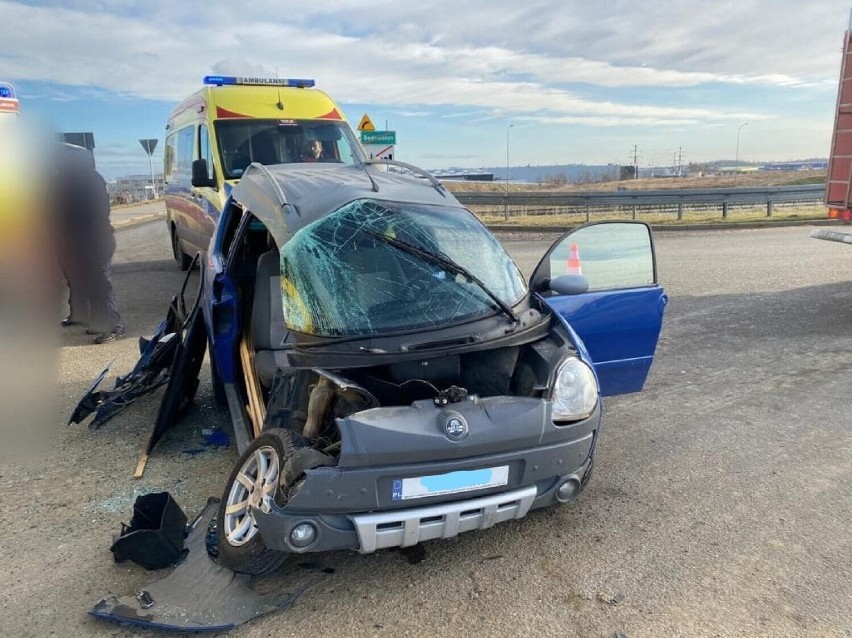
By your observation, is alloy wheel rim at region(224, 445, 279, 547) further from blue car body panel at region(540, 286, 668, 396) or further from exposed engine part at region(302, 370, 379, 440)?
blue car body panel at region(540, 286, 668, 396)

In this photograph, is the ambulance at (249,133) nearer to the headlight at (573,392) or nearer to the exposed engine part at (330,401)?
the exposed engine part at (330,401)

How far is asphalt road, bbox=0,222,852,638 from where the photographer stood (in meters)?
2.75

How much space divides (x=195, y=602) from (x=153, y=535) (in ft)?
1.44

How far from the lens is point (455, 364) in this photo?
11.0ft

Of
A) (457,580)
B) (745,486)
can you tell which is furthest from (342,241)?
(745,486)

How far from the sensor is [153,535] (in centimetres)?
307

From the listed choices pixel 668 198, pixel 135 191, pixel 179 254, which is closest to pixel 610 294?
pixel 179 254

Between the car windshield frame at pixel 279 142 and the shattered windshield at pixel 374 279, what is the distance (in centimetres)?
540

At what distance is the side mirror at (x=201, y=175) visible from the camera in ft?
27.2

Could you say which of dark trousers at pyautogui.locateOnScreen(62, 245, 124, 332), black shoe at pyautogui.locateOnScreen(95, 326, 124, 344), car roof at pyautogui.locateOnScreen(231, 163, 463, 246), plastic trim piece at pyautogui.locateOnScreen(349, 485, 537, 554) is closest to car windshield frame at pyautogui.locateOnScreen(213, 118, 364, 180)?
dark trousers at pyautogui.locateOnScreen(62, 245, 124, 332)

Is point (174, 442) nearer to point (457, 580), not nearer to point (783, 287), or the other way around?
point (457, 580)

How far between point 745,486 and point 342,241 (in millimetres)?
2719

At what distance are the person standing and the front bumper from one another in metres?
5.58

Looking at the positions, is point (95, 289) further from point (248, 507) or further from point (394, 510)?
point (394, 510)
